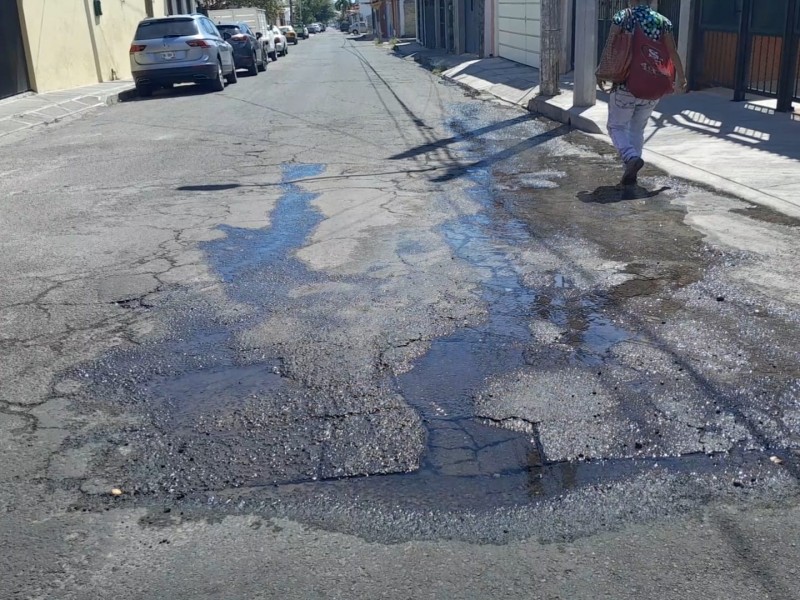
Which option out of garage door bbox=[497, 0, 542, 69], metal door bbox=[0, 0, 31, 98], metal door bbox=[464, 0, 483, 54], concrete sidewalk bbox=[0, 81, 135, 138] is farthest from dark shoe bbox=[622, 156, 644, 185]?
metal door bbox=[464, 0, 483, 54]

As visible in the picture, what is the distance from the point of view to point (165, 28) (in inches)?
802

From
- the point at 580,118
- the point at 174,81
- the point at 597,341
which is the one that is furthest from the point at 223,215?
the point at 174,81

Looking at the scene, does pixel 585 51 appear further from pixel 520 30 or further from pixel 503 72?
pixel 520 30

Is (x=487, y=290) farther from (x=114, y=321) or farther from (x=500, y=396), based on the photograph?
(x=114, y=321)

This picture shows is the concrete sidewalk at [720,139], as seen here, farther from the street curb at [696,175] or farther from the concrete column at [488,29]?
the concrete column at [488,29]

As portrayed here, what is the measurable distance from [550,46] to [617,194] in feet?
25.0

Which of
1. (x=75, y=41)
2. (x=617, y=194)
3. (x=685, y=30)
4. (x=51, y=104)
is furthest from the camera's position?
(x=75, y=41)

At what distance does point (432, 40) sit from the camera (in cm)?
4250

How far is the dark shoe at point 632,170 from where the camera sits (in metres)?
8.70

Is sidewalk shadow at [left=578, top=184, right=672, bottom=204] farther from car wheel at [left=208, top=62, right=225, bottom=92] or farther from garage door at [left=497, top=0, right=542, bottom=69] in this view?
car wheel at [left=208, top=62, right=225, bottom=92]

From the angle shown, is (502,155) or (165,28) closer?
(502,155)

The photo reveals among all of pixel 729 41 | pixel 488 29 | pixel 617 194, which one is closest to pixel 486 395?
pixel 617 194

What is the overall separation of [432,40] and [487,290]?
127 ft

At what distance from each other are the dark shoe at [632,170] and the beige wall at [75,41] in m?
17.1
